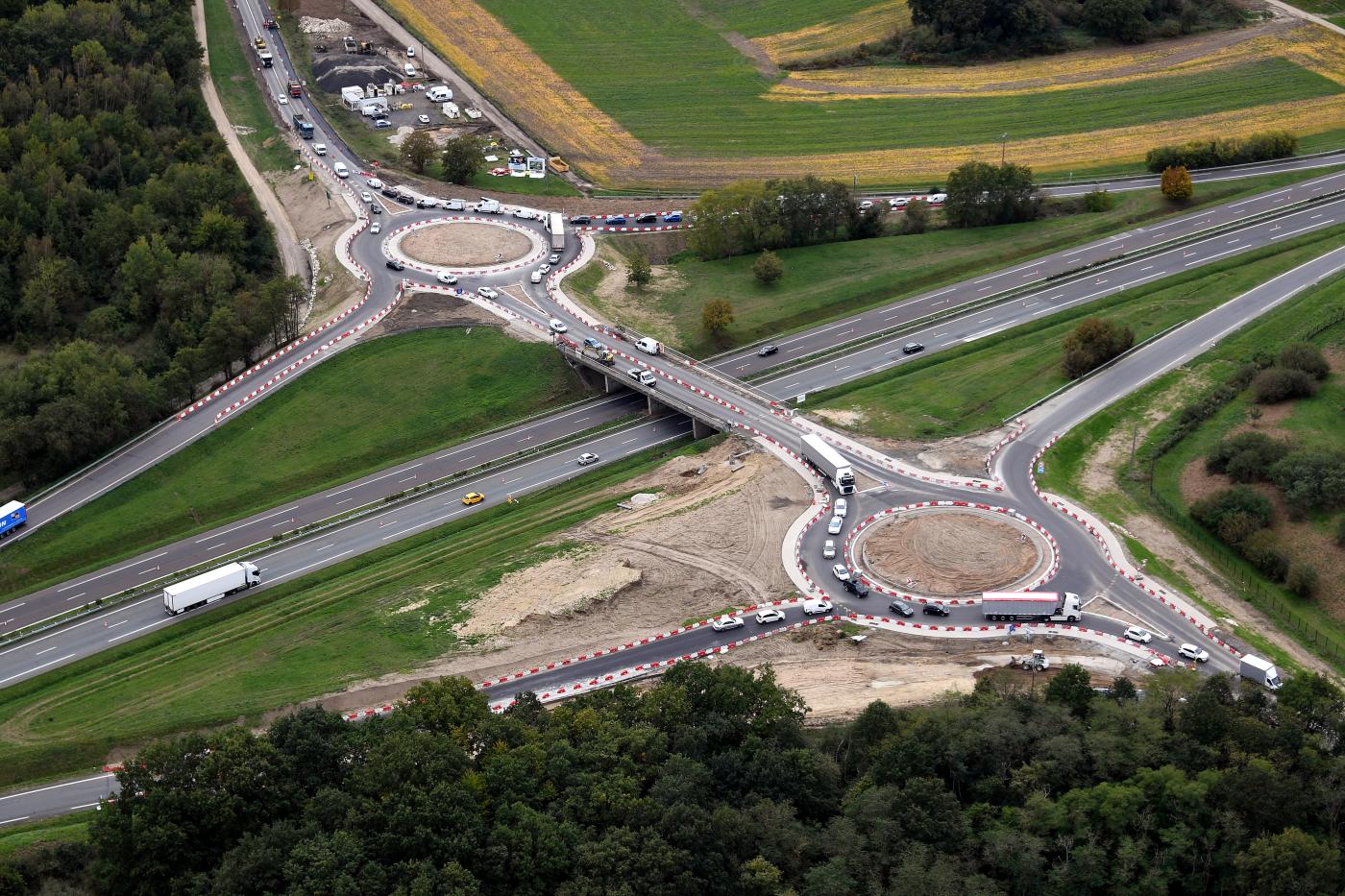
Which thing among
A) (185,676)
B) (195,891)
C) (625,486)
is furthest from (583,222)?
(195,891)

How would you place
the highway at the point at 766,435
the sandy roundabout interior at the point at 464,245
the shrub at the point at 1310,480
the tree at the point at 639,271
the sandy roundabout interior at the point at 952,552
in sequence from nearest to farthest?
1. the highway at the point at 766,435
2. the sandy roundabout interior at the point at 952,552
3. the shrub at the point at 1310,480
4. the tree at the point at 639,271
5. the sandy roundabout interior at the point at 464,245

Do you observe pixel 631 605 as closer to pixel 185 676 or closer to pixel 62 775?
pixel 185 676

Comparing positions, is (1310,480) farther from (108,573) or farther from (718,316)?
(108,573)

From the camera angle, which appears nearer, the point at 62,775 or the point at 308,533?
the point at 62,775

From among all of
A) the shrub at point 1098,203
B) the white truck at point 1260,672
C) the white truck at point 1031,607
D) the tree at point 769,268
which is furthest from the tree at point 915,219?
the white truck at point 1260,672

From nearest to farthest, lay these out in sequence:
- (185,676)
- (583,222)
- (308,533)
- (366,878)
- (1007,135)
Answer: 1. (366,878)
2. (185,676)
3. (308,533)
4. (583,222)
5. (1007,135)

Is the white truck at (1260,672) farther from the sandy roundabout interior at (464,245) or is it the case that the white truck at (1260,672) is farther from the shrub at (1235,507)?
the sandy roundabout interior at (464,245)

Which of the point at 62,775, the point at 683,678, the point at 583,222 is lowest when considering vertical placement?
the point at 62,775
